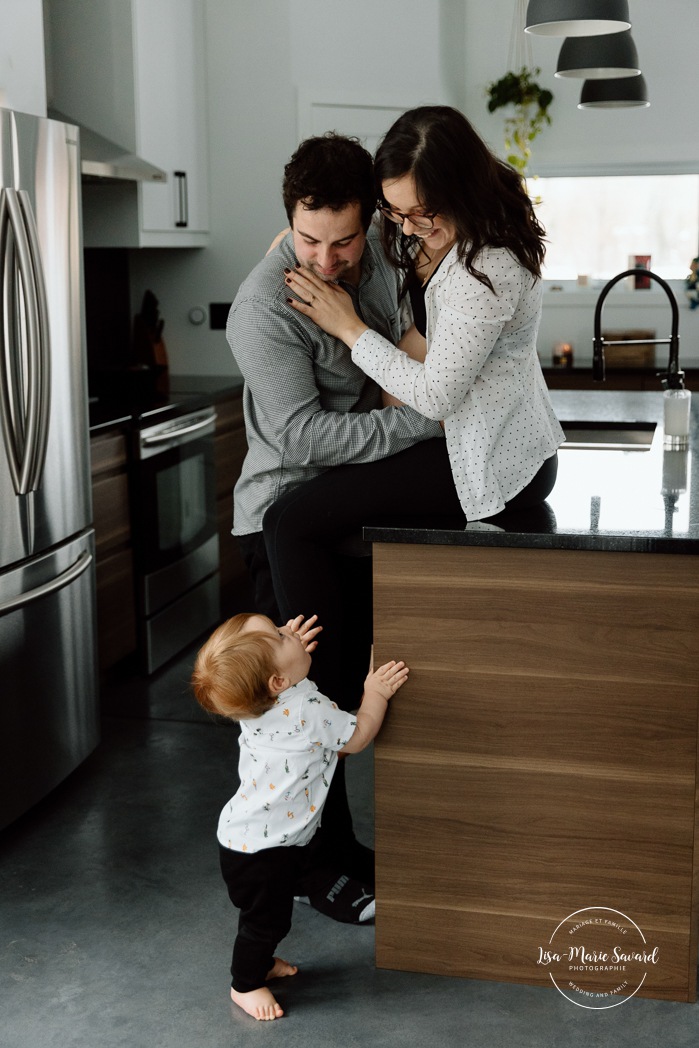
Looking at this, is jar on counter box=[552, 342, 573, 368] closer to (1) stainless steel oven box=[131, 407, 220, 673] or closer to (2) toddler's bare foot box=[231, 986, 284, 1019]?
(1) stainless steel oven box=[131, 407, 220, 673]

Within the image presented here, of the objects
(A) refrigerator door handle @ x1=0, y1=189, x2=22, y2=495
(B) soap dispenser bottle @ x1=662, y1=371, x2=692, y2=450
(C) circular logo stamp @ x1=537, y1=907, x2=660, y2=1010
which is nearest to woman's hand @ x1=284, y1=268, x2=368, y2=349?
(A) refrigerator door handle @ x1=0, y1=189, x2=22, y2=495

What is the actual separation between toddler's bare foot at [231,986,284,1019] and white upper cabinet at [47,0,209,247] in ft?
9.92

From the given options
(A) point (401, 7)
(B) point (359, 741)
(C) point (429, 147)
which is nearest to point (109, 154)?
(A) point (401, 7)

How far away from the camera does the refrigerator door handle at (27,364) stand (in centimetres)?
260

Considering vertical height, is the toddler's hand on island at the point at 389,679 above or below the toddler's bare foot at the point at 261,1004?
above

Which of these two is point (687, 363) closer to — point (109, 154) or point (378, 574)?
point (109, 154)

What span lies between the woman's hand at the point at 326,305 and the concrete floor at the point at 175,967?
120cm

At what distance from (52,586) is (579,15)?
192 cm

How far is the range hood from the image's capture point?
3.55m

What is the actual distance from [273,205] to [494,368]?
319 centimetres

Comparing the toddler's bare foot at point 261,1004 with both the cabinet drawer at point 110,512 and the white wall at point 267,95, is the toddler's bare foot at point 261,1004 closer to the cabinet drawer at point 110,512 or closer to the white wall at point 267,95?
the cabinet drawer at point 110,512

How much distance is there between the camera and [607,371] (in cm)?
548

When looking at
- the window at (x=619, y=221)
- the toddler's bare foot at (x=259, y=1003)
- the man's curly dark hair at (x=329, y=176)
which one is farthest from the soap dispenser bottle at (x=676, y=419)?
the window at (x=619, y=221)

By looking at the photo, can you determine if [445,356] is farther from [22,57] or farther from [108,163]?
[108,163]
